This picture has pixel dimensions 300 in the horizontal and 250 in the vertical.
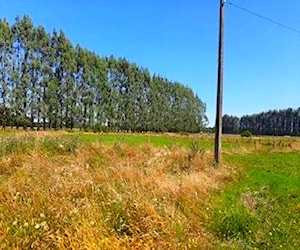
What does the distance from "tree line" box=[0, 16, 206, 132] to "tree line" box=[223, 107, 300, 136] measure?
74505 millimetres

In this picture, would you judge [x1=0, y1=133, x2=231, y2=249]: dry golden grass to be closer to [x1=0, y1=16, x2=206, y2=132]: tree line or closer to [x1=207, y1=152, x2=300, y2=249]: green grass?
[x1=207, y1=152, x2=300, y2=249]: green grass

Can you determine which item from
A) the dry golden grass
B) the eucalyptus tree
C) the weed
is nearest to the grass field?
the dry golden grass

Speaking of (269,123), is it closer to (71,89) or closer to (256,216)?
(71,89)

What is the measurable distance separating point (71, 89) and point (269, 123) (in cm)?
11965

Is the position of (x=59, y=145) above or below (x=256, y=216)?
above

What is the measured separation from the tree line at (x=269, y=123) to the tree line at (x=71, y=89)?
2933 inches

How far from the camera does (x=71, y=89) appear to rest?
2413 inches

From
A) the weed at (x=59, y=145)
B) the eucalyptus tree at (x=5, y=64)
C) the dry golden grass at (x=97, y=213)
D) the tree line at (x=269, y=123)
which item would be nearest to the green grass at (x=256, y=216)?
the dry golden grass at (x=97, y=213)

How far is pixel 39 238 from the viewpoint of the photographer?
5203mm

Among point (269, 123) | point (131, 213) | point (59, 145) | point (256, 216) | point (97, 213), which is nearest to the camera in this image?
point (97, 213)

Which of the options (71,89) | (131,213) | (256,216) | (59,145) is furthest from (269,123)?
(131,213)

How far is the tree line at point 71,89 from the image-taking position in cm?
5141

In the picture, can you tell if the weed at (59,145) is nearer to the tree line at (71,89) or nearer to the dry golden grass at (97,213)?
the dry golden grass at (97,213)

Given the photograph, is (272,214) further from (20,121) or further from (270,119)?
(270,119)
